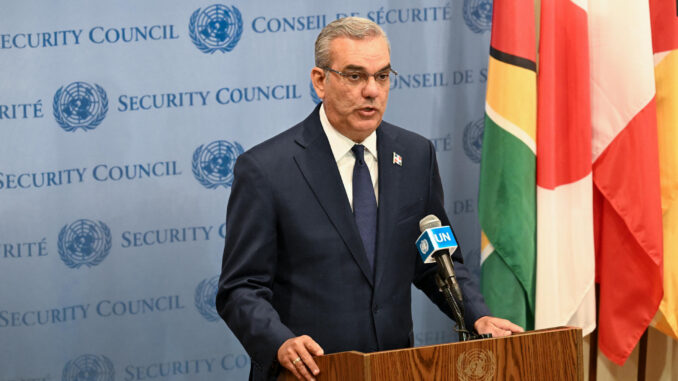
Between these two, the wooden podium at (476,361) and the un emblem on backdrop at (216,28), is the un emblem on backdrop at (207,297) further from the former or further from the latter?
the wooden podium at (476,361)

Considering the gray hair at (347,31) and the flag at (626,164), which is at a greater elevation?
the gray hair at (347,31)

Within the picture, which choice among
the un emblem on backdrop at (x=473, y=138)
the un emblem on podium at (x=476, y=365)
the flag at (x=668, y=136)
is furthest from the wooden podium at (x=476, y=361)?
the un emblem on backdrop at (x=473, y=138)

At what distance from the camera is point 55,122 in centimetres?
336

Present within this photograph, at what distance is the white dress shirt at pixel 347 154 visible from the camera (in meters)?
2.29

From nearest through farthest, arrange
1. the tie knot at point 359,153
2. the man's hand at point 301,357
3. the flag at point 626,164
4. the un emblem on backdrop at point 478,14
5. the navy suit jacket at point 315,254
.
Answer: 1. the man's hand at point 301,357
2. the navy suit jacket at point 315,254
3. the tie knot at point 359,153
4. the flag at point 626,164
5. the un emblem on backdrop at point 478,14

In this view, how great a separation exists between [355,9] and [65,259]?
1652mm

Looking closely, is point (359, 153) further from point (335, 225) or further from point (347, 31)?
point (347, 31)

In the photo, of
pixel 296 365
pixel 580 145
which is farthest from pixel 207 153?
pixel 296 365

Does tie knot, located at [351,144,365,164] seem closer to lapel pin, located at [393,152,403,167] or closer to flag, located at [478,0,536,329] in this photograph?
lapel pin, located at [393,152,403,167]

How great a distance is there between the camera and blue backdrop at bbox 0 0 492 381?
3352mm

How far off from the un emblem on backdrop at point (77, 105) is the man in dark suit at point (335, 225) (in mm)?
1366

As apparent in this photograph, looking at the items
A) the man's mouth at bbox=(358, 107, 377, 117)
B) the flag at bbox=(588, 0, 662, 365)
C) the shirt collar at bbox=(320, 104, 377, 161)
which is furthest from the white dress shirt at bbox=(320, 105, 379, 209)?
the flag at bbox=(588, 0, 662, 365)

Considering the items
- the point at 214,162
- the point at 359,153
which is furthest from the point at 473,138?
the point at 359,153

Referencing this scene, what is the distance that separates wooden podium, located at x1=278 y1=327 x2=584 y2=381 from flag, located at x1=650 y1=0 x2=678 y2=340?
167 centimetres
